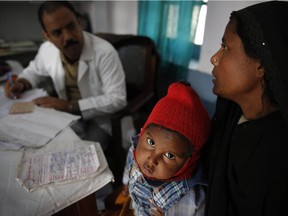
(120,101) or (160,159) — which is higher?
(160,159)

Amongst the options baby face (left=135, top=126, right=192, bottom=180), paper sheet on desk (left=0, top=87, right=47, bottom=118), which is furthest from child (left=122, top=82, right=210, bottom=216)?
paper sheet on desk (left=0, top=87, right=47, bottom=118)

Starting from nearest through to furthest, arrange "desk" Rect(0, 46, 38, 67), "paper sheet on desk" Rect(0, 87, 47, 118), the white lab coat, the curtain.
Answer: "paper sheet on desk" Rect(0, 87, 47, 118) < the white lab coat < the curtain < "desk" Rect(0, 46, 38, 67)

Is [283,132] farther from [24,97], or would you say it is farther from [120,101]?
[24,97]

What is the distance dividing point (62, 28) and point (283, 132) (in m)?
1.26

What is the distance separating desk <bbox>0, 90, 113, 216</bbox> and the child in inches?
6.6

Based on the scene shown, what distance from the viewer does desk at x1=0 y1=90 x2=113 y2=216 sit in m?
0.67

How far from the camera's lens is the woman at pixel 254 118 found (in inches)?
22.0

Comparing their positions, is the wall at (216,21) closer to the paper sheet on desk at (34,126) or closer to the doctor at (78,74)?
the doctor at (78,74)

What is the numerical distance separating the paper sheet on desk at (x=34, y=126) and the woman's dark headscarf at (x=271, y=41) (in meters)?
0.84

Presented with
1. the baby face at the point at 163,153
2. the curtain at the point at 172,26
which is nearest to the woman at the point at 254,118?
the baby face at the point at 163,153

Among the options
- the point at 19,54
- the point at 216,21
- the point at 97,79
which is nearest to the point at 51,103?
the point at 97,79

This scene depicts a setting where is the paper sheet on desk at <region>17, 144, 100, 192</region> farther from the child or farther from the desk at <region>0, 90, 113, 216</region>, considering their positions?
the child

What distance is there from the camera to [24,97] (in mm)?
1354

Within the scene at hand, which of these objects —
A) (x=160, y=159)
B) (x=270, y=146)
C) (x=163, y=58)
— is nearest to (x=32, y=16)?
(x=163, y=58)
